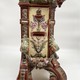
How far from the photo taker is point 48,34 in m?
2.29

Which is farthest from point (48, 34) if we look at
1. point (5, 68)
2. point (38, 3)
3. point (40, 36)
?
point (5, 68)

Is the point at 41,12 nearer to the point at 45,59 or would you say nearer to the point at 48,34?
the point at 48,34

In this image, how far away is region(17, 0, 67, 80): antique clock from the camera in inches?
88.7

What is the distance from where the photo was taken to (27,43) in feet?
7.47

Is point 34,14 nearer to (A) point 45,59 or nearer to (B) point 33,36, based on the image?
(B) point 33,36

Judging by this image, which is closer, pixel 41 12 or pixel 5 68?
pixel 41 12

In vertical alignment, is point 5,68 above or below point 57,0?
below

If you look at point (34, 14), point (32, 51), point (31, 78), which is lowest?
point (31, 78)

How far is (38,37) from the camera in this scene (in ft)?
7.51

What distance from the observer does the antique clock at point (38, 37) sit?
2254 mm

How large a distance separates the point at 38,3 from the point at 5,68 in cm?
54

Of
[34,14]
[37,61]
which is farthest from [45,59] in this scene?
[34,14]

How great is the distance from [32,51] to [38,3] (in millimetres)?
290

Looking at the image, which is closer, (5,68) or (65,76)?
(65,76)
